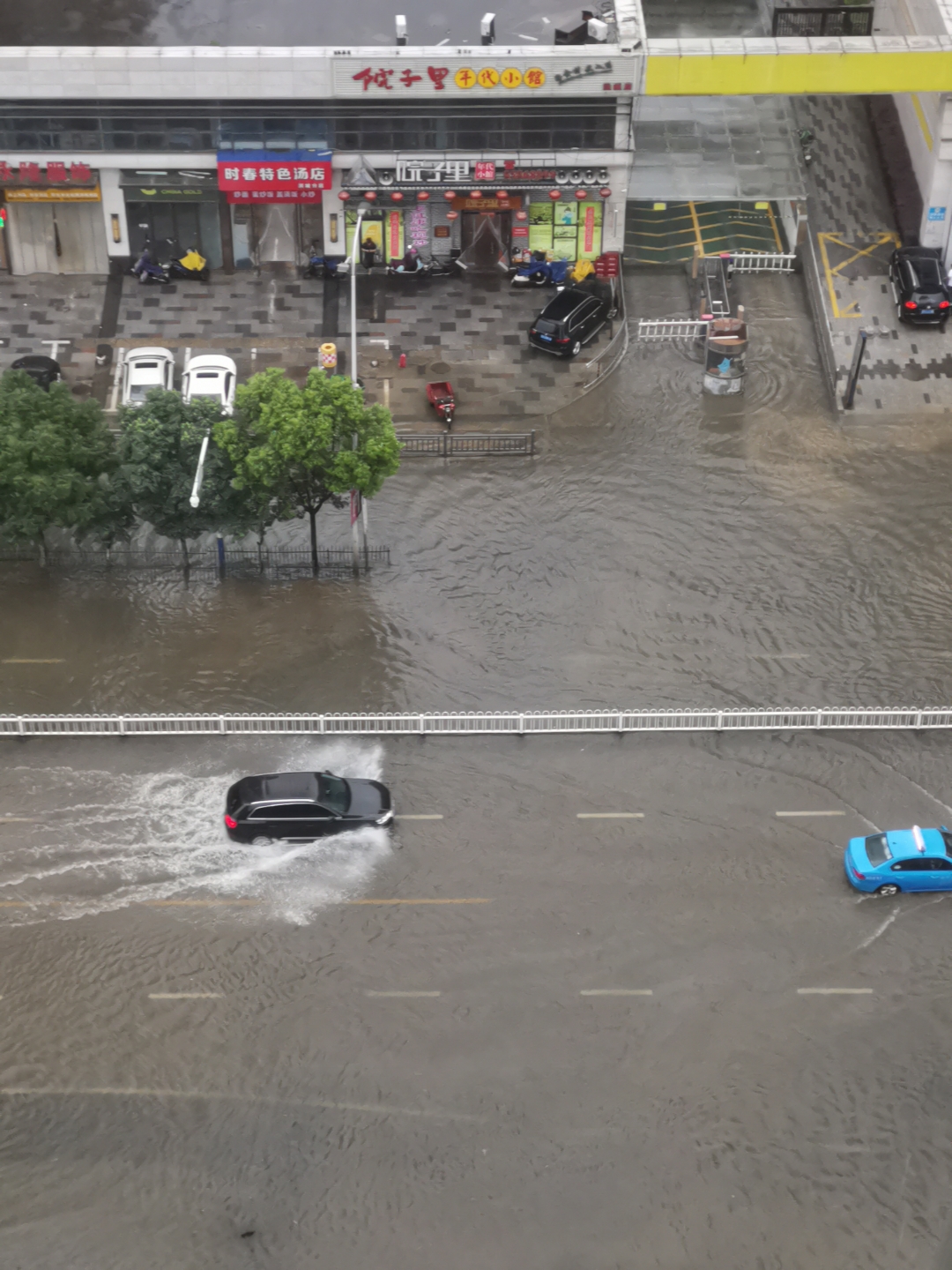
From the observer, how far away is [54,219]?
2670 inches

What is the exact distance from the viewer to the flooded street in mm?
39156

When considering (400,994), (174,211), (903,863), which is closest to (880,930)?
(903,863)

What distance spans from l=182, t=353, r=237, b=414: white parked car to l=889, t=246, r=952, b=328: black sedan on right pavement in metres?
27.1

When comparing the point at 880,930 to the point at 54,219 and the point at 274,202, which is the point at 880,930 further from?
the point at 54,219

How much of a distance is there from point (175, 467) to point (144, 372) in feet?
35.8

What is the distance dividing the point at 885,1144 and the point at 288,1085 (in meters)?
14.9

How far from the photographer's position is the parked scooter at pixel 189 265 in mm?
68000

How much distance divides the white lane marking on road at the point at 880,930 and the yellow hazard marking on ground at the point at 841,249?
100ft

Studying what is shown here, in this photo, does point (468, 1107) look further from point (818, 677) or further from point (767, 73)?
point (767, 73)

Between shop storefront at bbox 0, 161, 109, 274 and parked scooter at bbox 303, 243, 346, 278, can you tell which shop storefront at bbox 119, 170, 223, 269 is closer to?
shop storefront at bbox 0, 161, 109, 274

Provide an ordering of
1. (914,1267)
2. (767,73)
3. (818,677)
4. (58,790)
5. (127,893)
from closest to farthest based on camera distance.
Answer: (914,1267) → (127,893) → (58,790) → (818,677) → (767,73)

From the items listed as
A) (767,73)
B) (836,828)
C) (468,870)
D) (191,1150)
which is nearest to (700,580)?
(836,828)

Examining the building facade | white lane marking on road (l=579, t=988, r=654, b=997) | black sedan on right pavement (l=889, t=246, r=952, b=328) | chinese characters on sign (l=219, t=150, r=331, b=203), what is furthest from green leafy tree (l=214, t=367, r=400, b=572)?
black sedan on right pavement (l=889, t=246, r=952, b=328)

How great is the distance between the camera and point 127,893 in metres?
45.9
